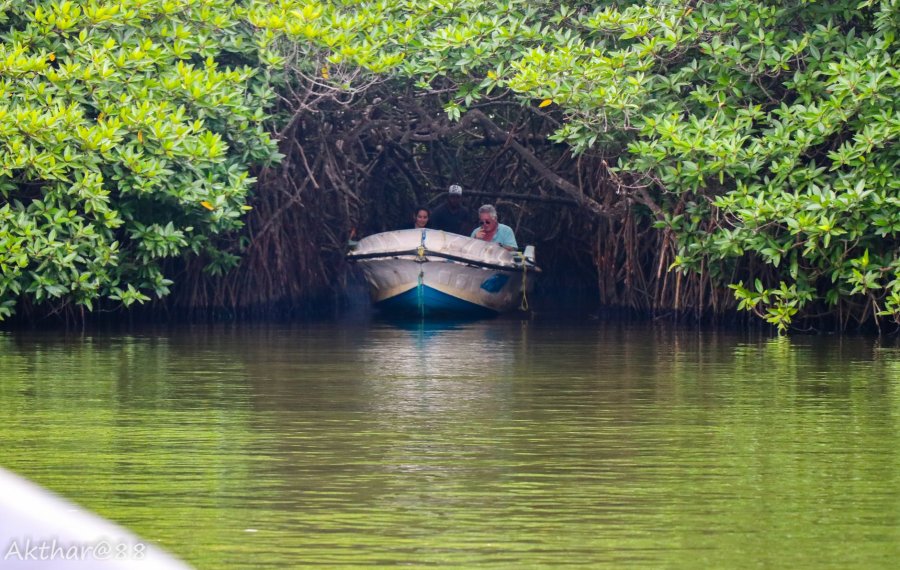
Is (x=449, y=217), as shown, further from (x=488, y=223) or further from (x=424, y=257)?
(x=424, y=257)

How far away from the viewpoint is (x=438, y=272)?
47.5 ft

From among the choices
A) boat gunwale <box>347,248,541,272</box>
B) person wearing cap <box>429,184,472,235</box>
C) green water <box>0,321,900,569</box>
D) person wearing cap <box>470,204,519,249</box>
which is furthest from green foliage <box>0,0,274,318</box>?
person wearing cap <box>429,184,472,235</box>

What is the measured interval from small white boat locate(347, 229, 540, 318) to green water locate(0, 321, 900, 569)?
4915 millimetres

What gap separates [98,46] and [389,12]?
8.64ft

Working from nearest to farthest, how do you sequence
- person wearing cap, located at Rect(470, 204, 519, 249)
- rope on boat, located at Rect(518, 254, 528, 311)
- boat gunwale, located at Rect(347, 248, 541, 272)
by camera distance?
boat gunwale, located at Rect(347, 248, 541, 272)
rope on boat, located at Rect(518, 254, 528, 311)
person wearing cap, located at Rect(470, 204, 519, 249)

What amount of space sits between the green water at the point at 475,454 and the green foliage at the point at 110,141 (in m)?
1.88

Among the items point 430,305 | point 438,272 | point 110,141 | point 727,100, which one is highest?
point 727,100

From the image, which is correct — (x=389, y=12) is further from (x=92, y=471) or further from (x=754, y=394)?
(x=92, y=471)

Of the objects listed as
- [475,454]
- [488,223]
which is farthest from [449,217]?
[475,454]

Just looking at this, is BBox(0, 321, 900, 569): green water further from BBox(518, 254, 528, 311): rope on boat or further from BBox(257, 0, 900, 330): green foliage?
BBox(518, 254, 528, 311): rope on boat

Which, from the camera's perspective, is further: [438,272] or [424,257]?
[438,272]

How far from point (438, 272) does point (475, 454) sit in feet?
31.2

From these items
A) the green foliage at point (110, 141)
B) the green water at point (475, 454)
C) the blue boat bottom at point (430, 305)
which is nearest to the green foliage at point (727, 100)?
the green foliage at point (110, 141)

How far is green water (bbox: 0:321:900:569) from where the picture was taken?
11.4 feet
